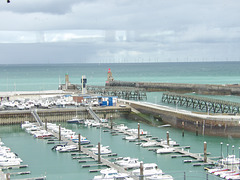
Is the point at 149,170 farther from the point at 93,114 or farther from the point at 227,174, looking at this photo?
the point at 93,114

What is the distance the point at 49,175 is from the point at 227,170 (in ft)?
42.9

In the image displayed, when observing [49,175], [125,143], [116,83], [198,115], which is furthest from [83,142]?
[116,83]

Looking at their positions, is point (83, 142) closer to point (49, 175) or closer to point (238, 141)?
point (49, 175)

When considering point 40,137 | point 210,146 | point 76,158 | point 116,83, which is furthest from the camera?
point 116,83

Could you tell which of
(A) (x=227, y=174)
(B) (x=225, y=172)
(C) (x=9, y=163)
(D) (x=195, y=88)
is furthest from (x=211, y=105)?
(C) (x=9, y=163)

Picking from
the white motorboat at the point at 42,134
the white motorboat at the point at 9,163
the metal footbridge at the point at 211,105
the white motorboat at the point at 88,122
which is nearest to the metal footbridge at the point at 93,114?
the white motorboat at the point at 88,122

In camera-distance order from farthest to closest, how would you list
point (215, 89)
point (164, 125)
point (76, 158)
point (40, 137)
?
point (215, 89) → point (164, 125) → point (40, 137) → point (76, 158)

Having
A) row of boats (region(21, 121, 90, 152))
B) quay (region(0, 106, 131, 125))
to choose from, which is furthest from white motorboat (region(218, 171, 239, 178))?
quay (region(0, 106, 131, 125))

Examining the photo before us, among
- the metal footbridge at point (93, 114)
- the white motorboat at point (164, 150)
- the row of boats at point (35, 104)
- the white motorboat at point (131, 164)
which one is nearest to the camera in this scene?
the white motorboat at point (131, 164)

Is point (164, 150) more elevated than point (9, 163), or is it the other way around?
point (164, 150)

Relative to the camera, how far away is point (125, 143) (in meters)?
42.9

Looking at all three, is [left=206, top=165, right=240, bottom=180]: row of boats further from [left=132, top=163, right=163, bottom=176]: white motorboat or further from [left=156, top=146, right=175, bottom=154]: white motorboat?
[left=156, top=146, right=175, bottom=154]: white motorboat

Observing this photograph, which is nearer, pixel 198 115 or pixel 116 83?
pixel 198 115

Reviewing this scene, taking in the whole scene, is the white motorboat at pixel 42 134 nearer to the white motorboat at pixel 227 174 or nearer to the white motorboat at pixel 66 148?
the white motorboat at pixel 66 148
